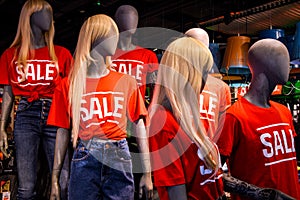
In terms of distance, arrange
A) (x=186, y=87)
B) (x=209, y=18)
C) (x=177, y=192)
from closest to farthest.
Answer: (x=177, y=192) → (x=186, y=87) → (x=209, y=18)

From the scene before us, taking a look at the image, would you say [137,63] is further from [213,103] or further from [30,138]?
[30,138]

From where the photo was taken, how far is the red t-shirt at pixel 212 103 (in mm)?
2270

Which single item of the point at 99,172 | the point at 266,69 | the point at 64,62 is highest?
the point at 64,62

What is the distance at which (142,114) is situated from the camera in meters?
2.08

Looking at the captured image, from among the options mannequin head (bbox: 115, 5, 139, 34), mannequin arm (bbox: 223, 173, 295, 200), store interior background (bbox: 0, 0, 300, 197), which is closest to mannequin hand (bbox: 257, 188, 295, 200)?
mannequin arm (bbox: 223, 173, 295, 200)

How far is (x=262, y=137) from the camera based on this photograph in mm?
1808

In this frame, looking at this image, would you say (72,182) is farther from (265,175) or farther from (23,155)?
(265,175)

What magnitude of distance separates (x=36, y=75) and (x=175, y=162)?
128cm

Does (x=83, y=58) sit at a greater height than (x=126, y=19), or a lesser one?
lesser

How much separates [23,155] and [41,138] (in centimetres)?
15

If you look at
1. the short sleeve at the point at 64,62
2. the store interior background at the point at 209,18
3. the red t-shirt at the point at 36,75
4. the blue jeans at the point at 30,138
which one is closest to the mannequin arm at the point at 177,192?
the blue jeans at the point at 30,138

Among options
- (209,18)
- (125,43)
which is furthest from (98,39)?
(209,18)

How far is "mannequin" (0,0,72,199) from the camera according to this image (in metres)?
2.43

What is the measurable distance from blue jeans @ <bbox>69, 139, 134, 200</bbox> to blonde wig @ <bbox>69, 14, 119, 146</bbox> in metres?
0.13
